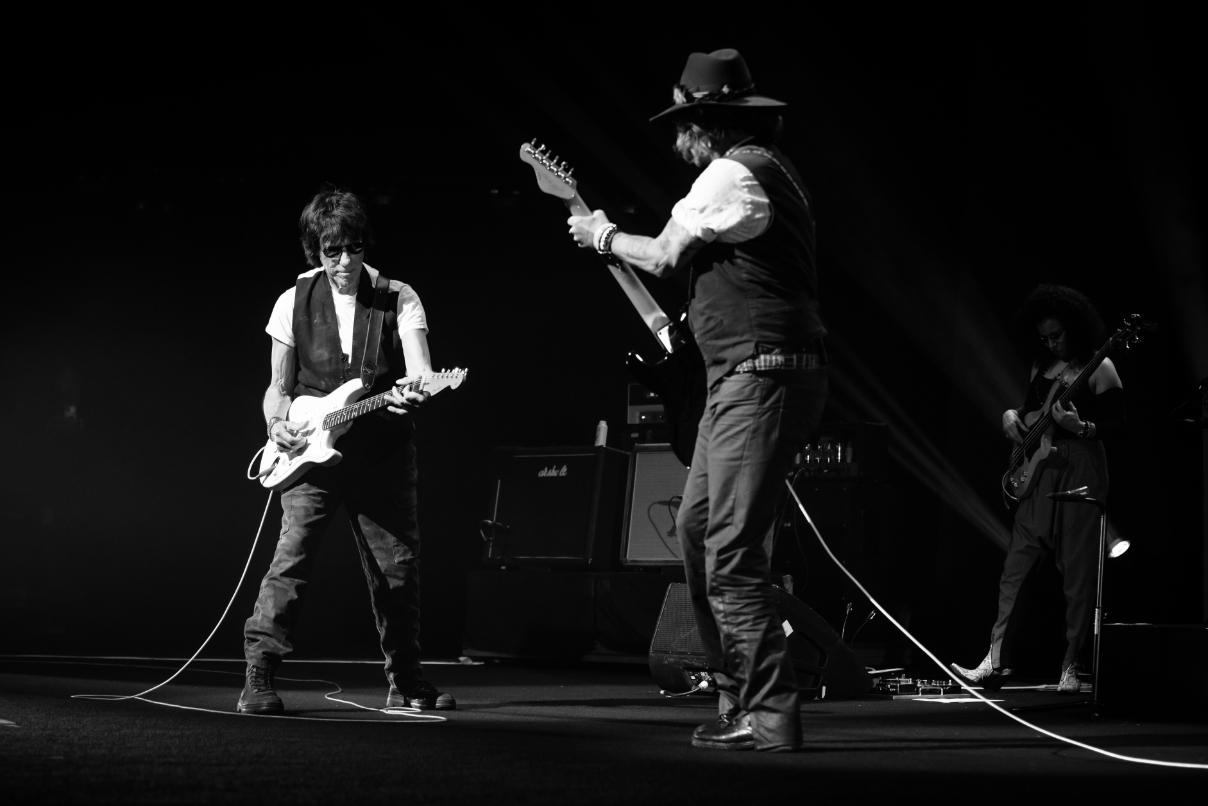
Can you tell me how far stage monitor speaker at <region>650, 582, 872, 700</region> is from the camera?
467cm

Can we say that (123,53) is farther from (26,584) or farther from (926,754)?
(926,754)

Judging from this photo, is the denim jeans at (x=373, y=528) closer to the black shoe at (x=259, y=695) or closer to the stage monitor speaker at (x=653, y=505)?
the black shoe at (x=259, y=695)

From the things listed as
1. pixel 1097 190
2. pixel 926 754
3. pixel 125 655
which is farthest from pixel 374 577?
pixel 1097 190

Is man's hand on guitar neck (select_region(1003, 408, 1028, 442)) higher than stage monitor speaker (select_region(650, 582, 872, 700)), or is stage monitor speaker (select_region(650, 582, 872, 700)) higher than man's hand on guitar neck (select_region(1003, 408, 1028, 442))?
man's hand on guitar neck (select_region(1003, 408, 1028, 442))

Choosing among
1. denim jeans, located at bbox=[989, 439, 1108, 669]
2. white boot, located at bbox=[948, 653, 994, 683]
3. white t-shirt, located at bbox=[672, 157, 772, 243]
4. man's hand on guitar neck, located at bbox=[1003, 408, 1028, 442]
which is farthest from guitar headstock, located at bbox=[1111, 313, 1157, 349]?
white t-shirt, located at bbox=[672, 157, 772, 243]

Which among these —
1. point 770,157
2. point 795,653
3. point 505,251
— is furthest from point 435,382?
point 505,251

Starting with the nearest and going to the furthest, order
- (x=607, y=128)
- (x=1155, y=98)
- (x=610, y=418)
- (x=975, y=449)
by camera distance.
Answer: (x=1155, y=98) < (x=975, y=449) < (x=607, y=128) < (x=610, y=418)

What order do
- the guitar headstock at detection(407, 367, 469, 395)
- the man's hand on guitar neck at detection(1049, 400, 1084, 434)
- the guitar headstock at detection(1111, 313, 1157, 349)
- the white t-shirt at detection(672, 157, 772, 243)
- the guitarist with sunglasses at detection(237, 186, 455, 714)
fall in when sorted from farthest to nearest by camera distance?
the man's hand on guitar neck at detection(1049, 400, 1084, 434) < the guitar headstock at detection(1111, 313, 1157, 349) < the guitarist with sunglasses at detection(237, 186, 455, 714) < the guitar headstock at detection(407, 367, 469, 395) < the white t-shirt at detection(672, 157, 772, 243)

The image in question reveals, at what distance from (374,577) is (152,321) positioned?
4.33 metres

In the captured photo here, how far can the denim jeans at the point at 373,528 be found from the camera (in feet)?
13.1

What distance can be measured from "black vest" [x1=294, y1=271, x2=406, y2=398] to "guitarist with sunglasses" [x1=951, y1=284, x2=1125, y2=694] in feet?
9.47

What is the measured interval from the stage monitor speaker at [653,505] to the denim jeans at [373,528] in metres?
2.69

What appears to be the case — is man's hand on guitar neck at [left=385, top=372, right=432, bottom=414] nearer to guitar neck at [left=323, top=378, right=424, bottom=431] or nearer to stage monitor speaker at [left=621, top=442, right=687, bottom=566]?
guitar neck at [left=323, top=378, right=424, bottom=431]

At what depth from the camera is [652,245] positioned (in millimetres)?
3174
